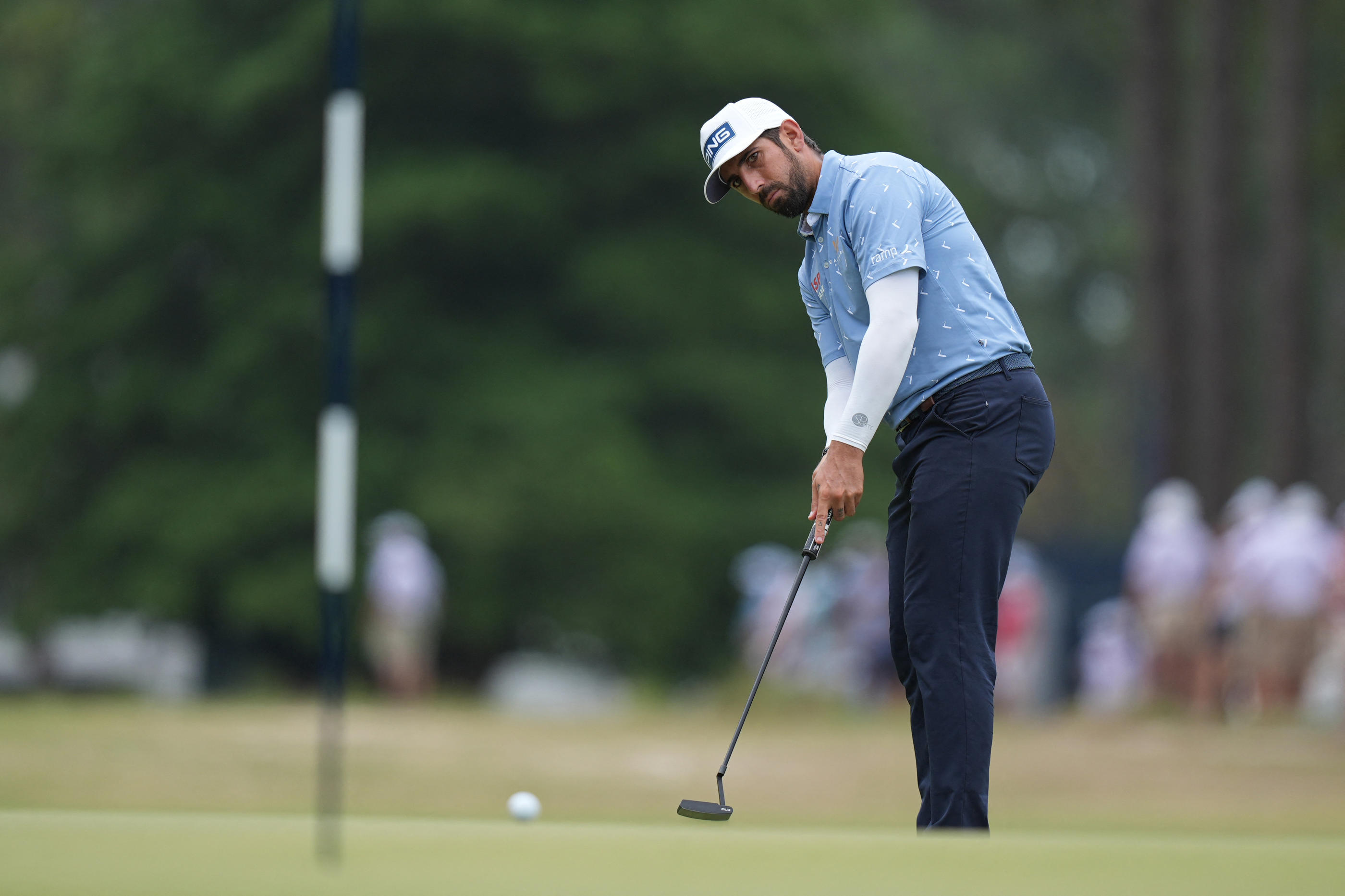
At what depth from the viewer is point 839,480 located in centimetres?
465

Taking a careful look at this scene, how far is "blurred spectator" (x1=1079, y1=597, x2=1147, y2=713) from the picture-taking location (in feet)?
66.2

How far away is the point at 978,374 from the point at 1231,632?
12.2 m

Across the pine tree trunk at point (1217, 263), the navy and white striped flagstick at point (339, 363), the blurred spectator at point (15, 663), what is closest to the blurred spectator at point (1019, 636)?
the pine tree trunk at point (1217, 263)

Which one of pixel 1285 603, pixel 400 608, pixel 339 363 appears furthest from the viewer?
pixel 400 608

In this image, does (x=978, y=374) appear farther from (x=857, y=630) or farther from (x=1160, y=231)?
(x=1160, y=231)

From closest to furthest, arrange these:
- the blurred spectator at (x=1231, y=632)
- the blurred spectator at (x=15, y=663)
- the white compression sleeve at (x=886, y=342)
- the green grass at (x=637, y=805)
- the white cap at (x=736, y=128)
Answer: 1. the green grass at (x=637, y=805)
2. the white compression sleeve at (x=886, y=342)
3. the white cap at (x=736, y=128)
4. the blurred spectator at (x=1231, y=632)
5. the blurred spectator at (x=15, y=663)

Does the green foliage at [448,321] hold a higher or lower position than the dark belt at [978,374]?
higher

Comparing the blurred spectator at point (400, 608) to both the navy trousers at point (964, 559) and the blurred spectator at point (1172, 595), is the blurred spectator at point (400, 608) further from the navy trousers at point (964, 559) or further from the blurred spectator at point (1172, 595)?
the navy trousers at point (964, 559)

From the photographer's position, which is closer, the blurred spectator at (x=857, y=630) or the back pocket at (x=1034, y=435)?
the back pocket at (x=1034, y=435)

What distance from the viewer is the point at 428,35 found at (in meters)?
23.3

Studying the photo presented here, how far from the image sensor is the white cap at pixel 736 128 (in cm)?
473

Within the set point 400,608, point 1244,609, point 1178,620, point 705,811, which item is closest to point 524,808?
point 705,811

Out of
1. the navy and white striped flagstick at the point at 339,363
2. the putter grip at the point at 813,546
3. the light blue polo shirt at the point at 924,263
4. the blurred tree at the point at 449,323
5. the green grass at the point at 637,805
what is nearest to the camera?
the green grass at the point at 637,805

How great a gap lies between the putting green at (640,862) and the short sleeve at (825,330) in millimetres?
1430
